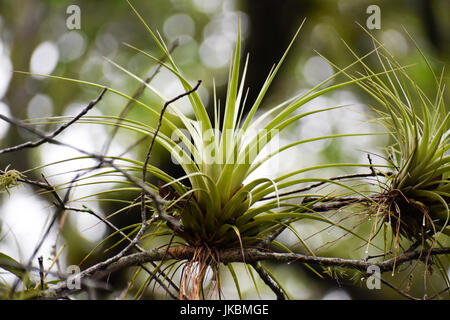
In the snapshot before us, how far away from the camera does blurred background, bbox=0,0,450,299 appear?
3809mm


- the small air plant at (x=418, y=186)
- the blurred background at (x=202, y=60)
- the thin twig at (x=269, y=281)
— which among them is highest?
the blurred background at (x=202, y=60)

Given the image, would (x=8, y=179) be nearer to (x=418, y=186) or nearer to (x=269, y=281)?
(x=269, y=281)

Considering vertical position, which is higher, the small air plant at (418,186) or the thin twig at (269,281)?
the small air plant at (418,186)

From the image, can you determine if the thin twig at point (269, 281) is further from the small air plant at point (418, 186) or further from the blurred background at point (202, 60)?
the blurred background at point (202, 60)

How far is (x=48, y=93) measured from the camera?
6.03 meters

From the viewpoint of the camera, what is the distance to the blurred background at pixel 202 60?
3809 millimetres

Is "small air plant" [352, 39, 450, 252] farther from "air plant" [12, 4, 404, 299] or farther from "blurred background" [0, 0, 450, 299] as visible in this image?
"blurred background" [0, 0, 450, 299]

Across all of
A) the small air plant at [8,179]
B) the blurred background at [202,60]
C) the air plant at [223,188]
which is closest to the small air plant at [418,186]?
the air plant at [223,188]

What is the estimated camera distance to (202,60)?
7.02 meters

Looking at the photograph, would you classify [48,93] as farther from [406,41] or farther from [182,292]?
[182,292]

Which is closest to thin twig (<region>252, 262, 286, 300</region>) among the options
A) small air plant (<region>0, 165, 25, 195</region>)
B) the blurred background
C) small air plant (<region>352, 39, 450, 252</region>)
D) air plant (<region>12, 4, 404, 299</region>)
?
air plant (<region>12, 4, 404, 299</region>)

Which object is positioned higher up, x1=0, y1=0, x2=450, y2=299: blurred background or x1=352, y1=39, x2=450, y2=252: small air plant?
x1=0, y1=0, x2=450, y2=299: blurred background

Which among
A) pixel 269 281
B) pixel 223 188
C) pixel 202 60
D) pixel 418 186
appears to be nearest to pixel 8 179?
pixel 223 188
